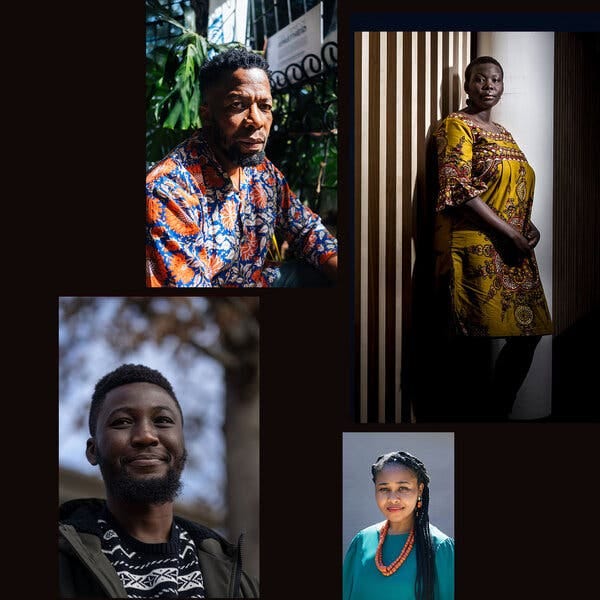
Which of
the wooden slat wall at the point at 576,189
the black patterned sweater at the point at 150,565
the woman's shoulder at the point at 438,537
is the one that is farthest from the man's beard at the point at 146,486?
the wooden slat wall at the point at 576,189

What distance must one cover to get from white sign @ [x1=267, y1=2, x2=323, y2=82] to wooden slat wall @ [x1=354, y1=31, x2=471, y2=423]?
0.59 ft

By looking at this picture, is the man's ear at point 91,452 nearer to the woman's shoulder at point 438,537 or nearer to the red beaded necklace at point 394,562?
the red beaded necklace at point 394,562

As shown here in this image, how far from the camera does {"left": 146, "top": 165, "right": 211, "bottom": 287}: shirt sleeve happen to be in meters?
4.50

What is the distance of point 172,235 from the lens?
4508 mm

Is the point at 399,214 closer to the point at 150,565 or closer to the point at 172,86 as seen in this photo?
the point at 172,86

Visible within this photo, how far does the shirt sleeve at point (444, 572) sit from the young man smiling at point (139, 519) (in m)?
0.70

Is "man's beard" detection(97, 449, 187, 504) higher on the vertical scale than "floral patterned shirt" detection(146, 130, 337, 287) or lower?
A: lower

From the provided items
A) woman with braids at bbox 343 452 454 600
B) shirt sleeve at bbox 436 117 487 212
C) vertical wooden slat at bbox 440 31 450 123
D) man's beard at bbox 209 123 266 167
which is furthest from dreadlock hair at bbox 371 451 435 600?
vertical wooden slat at bbox 440 31 450 123

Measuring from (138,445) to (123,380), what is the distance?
0.25 m

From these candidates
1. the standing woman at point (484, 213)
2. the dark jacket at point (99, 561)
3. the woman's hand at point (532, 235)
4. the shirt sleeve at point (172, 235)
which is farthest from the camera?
the woman's hand at point (532, 235)

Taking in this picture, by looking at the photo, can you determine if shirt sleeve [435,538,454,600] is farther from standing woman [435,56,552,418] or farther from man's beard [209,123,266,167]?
man's beard [209,123,266,167]

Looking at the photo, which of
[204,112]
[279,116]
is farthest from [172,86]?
[279,116]

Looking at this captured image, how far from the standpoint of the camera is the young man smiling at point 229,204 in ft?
14.8

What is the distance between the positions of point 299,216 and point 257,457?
0.97m
